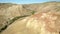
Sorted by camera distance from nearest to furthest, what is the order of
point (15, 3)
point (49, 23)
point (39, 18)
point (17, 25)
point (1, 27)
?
point (49, 23) < point (39, 18) < point (17, 25) < point (1, 27) < point (15, 3)

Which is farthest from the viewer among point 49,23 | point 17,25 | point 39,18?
point 17,25

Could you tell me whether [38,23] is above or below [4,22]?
above

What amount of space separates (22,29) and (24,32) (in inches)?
3.9

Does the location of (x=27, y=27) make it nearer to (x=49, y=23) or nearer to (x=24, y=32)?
(x=24, y=32)

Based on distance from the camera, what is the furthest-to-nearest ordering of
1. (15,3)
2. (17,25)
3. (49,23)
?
1. (15,3)
2. (17,25)
3. (49,23)

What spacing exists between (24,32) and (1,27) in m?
0.70

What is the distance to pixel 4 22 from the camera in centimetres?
314

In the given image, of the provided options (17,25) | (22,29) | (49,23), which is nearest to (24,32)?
(22,29)

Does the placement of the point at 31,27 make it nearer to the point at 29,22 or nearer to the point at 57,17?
the point at 29,22

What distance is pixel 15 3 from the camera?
3.71 meters

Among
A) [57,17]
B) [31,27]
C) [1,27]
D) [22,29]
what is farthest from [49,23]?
[1,27]

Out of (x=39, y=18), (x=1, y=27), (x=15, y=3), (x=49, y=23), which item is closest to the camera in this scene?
(x=49, y=23)

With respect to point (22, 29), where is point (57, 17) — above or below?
above

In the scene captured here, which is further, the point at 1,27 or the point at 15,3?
the point at 15,3
